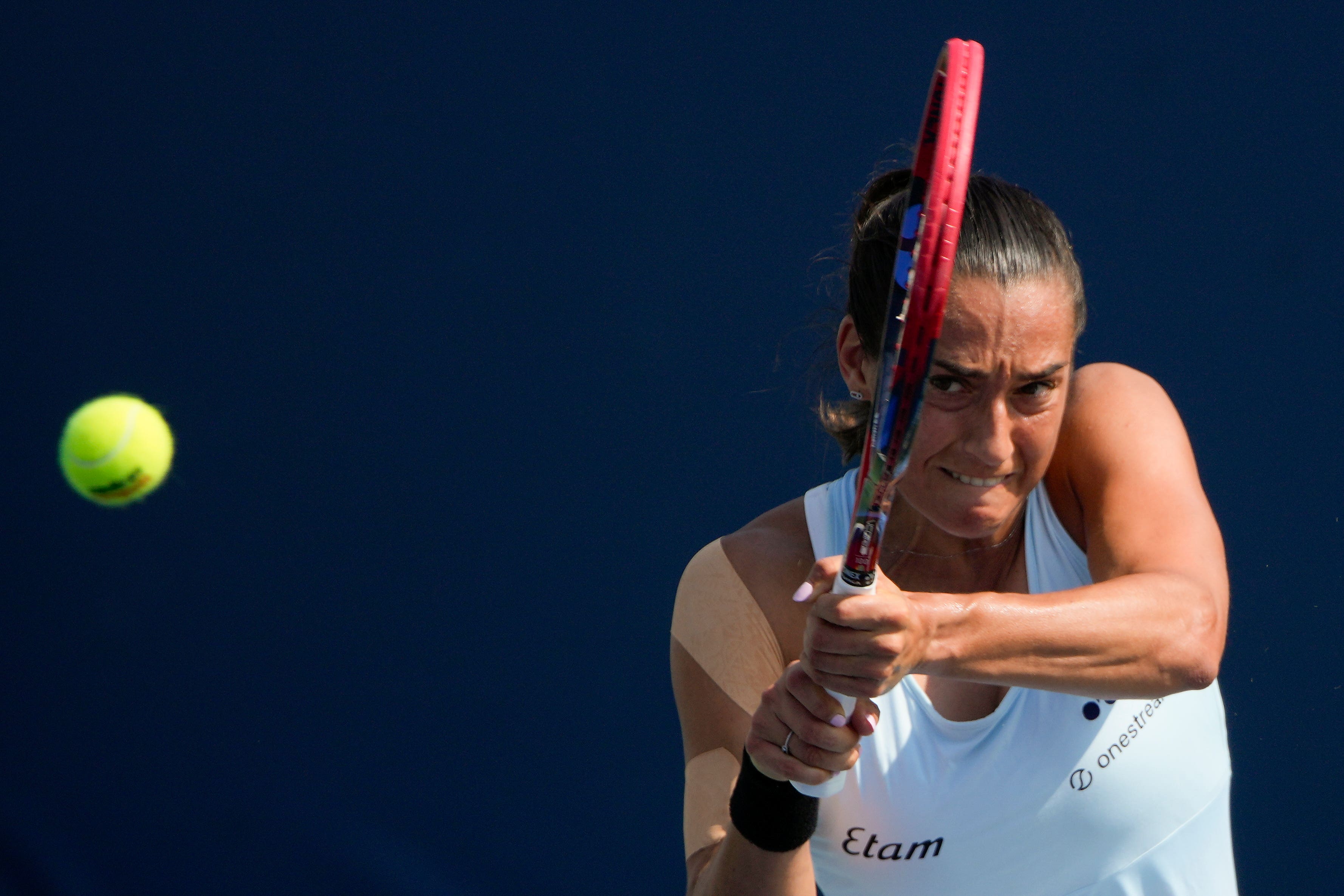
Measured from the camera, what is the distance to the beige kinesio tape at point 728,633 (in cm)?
123

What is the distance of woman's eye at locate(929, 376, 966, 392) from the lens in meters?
1.04

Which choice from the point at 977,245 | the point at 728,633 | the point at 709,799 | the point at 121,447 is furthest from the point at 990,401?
the point at 121,447

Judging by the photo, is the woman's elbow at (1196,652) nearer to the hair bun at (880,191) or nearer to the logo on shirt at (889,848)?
the logo on shirt at (889,848)

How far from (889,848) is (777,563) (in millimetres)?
316

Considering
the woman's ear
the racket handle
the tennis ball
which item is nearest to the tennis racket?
the racket handle

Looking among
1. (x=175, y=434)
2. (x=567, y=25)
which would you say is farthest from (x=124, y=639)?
(x=567, y=25)

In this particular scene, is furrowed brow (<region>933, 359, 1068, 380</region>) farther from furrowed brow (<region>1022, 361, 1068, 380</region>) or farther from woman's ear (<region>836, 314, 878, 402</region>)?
woman's ear (<region>836, 314, 878, 402</region>)

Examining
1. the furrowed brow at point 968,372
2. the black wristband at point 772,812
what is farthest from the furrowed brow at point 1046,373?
the black wristband at point 772,812

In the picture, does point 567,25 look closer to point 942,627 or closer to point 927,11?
point 927,11

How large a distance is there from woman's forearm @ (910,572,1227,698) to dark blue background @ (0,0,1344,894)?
3.46ft

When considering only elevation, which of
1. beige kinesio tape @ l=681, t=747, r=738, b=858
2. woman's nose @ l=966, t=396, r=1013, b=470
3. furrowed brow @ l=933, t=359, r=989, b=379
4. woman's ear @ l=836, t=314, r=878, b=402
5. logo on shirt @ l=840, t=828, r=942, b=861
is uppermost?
woman's ear @ l=836, t=314, r=878, b=402

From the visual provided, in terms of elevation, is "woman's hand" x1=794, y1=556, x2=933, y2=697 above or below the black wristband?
above

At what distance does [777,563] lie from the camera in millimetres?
1282

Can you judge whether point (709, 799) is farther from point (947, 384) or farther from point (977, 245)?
point (977, 245)
